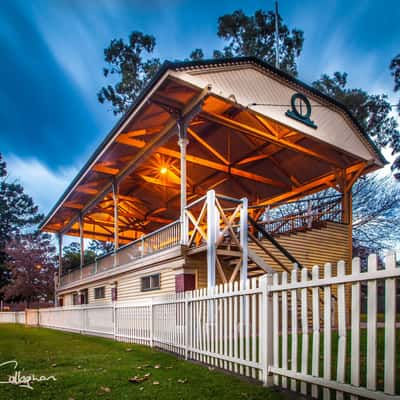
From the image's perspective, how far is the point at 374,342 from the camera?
315 centimetres

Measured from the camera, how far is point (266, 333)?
14.9 feet

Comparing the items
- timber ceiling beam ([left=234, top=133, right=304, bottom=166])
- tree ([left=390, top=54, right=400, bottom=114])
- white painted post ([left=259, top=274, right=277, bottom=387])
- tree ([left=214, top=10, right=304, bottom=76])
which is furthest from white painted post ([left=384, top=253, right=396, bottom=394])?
tree ([left=214, top=10, right=304, bottom=76])

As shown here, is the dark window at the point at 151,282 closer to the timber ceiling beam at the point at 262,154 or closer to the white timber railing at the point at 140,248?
the white timber railing at the point at 140,248

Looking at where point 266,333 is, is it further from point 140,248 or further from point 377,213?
point 377,213

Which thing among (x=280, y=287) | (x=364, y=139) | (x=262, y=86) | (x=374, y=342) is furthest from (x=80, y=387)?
(x=364, y=139)

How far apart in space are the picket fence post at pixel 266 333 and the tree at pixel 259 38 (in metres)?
27.1

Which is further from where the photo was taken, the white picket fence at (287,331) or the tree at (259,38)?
the tree at (259,38)

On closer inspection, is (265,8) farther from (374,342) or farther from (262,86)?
(374,342)

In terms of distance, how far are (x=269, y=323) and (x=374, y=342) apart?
1.55 meters

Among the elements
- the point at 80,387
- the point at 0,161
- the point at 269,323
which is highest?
the point at 0,161

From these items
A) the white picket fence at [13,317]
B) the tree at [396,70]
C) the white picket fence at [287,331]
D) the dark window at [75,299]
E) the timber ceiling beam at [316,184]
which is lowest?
the white picket fence at [13,317]

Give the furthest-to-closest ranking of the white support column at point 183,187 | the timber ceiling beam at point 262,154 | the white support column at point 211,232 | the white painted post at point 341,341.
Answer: the timber ceiling beam at point 262,154 → the white support column at point 183,187 → the white support column at point 211,232 → the white painted post at point 341,341

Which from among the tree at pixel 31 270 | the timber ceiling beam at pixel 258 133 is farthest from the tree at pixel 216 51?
the timber ceiling beam at pixel 258 133

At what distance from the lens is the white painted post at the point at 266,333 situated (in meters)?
4.51
